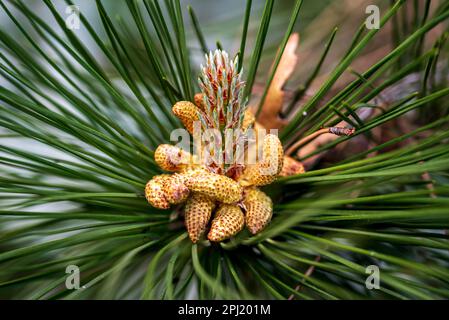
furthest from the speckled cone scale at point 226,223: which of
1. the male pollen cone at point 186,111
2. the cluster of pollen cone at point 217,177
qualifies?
the male pollen cone at point 186,111

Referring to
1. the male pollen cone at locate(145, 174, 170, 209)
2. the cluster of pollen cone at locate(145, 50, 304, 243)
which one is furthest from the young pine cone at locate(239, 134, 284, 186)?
the male pollen cone at locate(145, 174, 170, 209)

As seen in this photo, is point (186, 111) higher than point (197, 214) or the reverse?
higher

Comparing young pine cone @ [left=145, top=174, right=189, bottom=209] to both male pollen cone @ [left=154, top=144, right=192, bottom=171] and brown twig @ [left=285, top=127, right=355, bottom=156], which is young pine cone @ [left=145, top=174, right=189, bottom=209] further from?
brown twig @ [left=285, top=127, right=355, bottom=156]

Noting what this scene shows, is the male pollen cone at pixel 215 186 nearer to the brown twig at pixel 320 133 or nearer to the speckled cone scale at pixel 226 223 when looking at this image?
the speckled cone scale at pixel 226 223

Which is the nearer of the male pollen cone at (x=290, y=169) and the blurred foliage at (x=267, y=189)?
the blurred foliage at (x=267, y=189)

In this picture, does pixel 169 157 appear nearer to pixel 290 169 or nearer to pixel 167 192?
pixel 167 192

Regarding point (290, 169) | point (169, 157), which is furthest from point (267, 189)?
point (169, 157)
